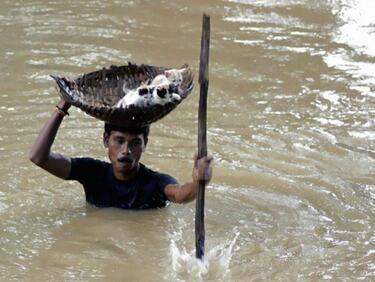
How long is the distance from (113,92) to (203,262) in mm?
1233

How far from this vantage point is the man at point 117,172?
4417 mm

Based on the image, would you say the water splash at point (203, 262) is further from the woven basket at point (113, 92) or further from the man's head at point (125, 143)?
the woven basket at point (113, 92)

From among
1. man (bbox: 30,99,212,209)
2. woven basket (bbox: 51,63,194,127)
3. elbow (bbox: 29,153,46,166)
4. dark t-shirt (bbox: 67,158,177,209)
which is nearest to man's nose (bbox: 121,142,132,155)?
man (bbox: 30,99,212,209)

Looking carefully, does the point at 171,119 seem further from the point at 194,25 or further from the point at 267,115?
the point at 194,25

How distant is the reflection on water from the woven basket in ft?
2.14

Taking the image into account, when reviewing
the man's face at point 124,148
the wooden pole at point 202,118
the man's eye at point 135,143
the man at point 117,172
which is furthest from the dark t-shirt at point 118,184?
the wooden pole at point 202,118

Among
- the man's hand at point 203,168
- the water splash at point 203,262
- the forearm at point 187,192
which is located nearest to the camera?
the man's hand at point 203,168

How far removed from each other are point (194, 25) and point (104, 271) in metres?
4.95

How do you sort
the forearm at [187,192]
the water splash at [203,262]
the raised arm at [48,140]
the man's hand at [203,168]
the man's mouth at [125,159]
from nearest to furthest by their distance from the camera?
1. the man's hand at [203,168]
2. the water splash at [203,262]
3. the forearm at [187,192]
4. the raised arm at [48,140]
5. the man's mouth at [125,159]

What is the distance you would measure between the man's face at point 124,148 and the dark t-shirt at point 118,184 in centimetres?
15

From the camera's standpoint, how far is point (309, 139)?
590cm

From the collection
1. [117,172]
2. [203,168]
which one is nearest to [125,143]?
[117,172]

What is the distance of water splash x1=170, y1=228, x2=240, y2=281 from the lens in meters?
4.11

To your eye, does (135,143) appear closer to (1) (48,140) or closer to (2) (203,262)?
(1) (48,140)
